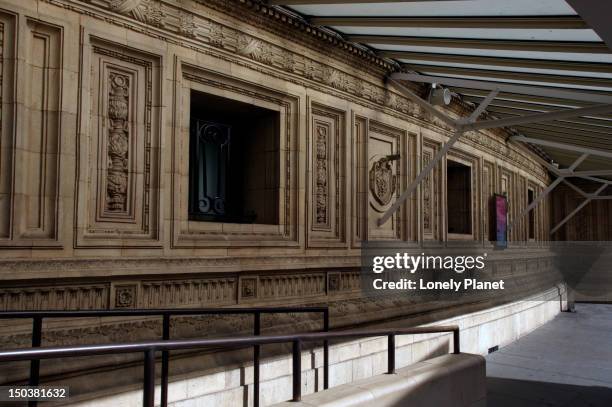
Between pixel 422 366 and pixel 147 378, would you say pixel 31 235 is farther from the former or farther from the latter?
pixel 422 366

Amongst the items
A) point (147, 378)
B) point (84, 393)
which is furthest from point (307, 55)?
point (147, 378)

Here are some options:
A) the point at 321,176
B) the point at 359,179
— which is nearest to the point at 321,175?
the point at 321,176

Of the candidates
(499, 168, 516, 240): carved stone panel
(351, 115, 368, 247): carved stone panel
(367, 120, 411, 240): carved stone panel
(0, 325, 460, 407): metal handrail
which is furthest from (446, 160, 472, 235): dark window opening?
(0, 325, 460, 407): metal handrail

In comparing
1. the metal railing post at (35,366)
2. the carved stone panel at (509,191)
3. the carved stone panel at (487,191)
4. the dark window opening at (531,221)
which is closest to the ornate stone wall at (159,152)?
the metal railing post at (35,366)

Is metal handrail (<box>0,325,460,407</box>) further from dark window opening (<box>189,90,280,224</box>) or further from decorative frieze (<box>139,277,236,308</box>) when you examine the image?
dark window opening (<box>189,90,280,224</box>)

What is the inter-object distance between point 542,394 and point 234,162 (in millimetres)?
4971

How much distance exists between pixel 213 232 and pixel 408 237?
4057mm

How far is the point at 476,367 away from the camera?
5.58 metres

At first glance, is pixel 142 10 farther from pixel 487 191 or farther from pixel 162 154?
pixel 487 191

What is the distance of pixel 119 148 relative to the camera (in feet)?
17.3

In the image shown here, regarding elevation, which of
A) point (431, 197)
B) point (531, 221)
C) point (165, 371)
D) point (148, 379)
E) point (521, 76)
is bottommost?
point (165, 371)

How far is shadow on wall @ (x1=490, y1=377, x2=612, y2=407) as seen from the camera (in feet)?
22.6

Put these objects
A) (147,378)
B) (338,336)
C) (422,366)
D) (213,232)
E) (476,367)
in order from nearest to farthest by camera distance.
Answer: (147,378) → (338,336) → (422,366) → (476,367) → (213,232)

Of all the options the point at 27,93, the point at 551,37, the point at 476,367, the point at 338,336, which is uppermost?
the point at 551,37
